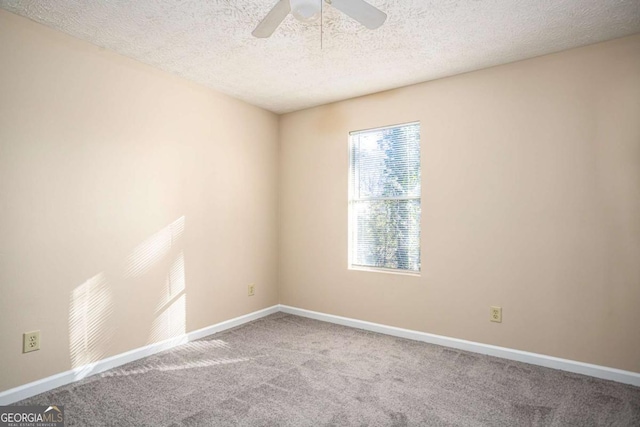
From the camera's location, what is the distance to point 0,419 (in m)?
2.04

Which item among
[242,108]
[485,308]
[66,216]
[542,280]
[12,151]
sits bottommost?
[485,308]

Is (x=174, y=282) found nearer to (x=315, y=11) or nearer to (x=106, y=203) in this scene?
(x=106, y=203)

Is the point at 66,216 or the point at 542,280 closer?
the point at 66,216

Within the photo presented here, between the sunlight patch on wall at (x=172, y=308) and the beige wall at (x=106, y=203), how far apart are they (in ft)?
0.03

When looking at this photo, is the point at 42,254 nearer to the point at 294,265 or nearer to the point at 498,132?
the point at 294,265

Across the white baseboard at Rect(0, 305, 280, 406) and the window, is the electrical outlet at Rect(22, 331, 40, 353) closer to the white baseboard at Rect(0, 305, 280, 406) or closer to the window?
the white baseboard at Rect(0, 305, 280, 406)

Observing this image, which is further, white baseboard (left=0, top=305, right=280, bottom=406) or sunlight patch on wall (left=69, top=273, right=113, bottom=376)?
sunlight patch on wall (left=69, top=273, right=113, bottom=376)

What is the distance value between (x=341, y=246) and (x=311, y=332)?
0.96 meters

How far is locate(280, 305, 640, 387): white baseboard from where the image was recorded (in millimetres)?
2555

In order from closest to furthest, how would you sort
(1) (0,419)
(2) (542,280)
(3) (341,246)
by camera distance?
(1) (0,419) → (2) (542,280) → (3) (341,246)

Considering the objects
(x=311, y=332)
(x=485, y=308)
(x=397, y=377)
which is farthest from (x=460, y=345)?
(x=311, y=332)

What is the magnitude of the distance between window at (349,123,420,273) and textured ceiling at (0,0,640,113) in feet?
2.05

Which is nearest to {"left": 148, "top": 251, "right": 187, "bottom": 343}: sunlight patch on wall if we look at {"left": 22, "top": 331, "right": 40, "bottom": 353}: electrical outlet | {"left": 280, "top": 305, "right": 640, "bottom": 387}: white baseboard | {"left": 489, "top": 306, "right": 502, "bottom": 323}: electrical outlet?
{"left": 22, "top": 331, "right": 40, "bottom": 353}: electrical outlet

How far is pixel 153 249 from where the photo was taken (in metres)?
3.10
